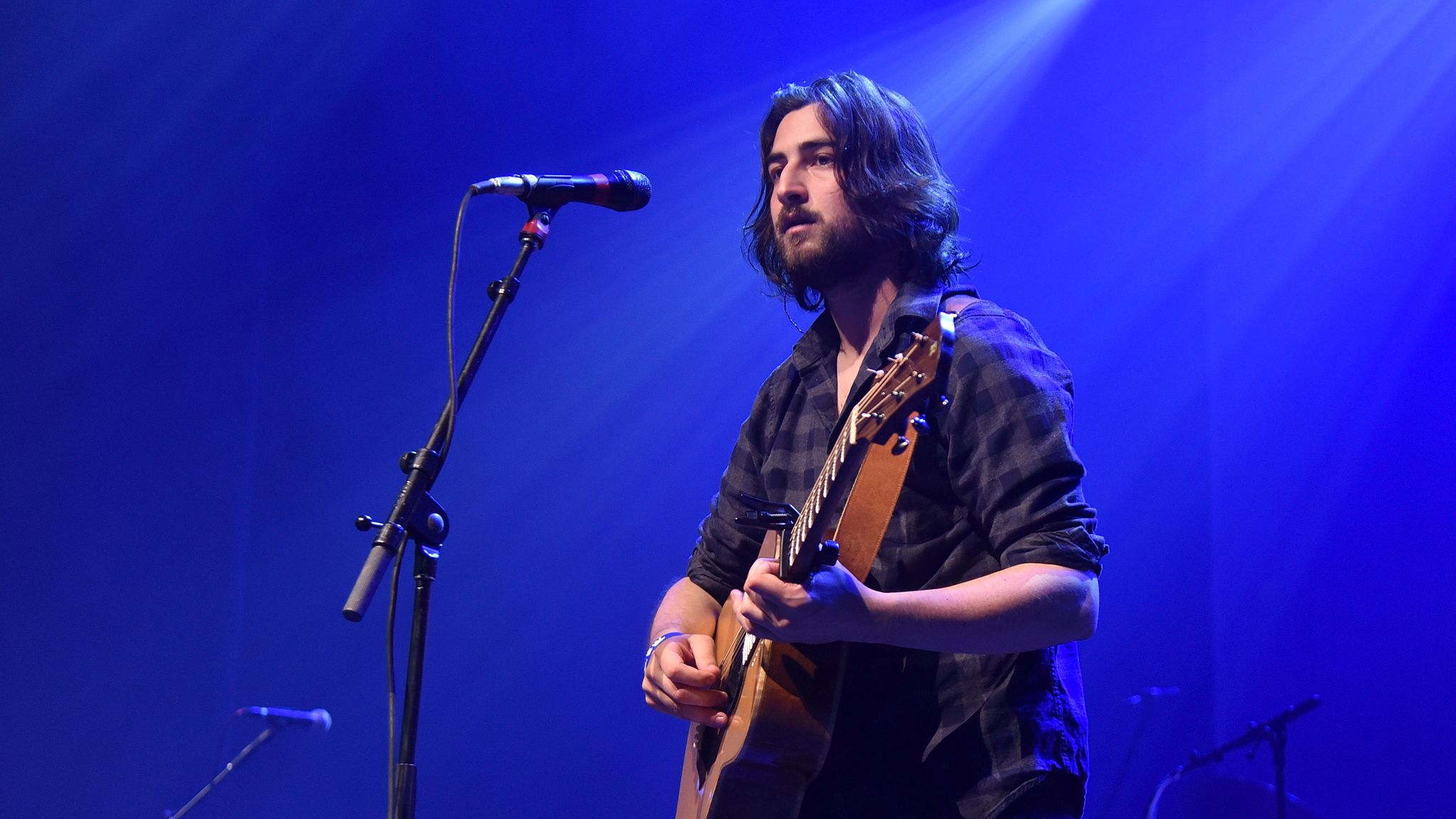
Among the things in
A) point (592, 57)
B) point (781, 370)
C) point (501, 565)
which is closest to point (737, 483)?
point (781, 370)

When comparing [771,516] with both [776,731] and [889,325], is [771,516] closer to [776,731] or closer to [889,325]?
[776,731]

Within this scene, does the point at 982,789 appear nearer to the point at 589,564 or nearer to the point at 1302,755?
the point at 589,564

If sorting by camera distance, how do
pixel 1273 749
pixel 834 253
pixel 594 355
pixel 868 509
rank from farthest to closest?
pixel 594 355 < pixel 1273 749 < pixel 834 253 < pixel 868 509

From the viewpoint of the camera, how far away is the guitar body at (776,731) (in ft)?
5.41

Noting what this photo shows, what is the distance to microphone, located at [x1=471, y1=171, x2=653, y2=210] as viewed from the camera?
2.11 metres

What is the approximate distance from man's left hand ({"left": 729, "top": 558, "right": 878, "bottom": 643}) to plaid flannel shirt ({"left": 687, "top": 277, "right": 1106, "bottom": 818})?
28 cm

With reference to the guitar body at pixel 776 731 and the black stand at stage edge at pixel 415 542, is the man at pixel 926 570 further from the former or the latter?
the black stand at stage edge at pixel 415 542

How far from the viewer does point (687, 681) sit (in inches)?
74.6

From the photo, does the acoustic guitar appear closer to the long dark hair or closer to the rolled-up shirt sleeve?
the rolled-up shirt sleeve

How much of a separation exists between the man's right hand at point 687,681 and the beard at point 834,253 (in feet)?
2.72

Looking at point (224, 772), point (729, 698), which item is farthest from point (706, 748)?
point (224, 772)

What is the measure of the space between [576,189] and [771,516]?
919mm

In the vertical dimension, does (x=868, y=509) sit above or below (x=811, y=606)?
above

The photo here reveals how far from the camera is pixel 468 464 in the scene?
14.9ft
